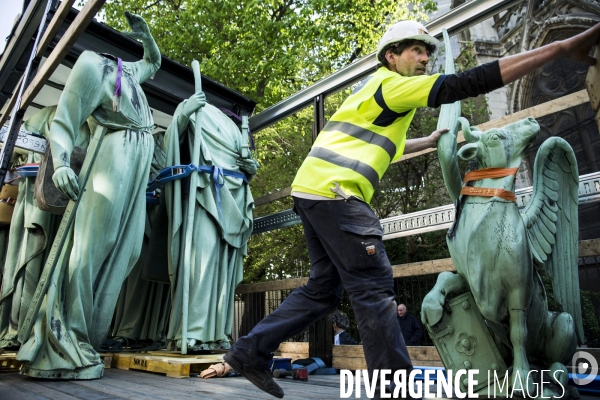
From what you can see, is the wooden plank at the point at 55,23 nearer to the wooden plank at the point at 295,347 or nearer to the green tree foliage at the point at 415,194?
the wooden plank at the point at 295,347

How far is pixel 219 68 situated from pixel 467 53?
7.16 meters

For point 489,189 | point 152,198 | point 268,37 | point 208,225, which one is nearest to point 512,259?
point 489,189

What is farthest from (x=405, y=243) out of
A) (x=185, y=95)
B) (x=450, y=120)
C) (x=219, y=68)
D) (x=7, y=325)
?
(x=450, y=120)

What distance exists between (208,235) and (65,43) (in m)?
2.34

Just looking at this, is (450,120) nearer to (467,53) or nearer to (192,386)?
(192,386)

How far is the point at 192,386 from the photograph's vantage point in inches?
116

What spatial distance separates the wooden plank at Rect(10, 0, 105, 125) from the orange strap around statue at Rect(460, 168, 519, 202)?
1847 millimetres

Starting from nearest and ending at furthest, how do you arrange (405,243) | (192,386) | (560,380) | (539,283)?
(560,380)
(539,283)
(192,386)
(405,243)

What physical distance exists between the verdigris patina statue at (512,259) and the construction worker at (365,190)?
0.46 metres

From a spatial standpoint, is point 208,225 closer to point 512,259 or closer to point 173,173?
point 173,173

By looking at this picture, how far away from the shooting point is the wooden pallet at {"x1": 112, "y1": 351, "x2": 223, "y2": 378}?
11.4 ft

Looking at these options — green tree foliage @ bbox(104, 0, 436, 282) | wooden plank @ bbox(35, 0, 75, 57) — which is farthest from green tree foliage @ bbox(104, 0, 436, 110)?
wooden plank @ bbox(35, 0, 75, 57)

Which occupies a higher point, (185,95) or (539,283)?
(185,95)

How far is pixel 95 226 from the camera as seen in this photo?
368cm
